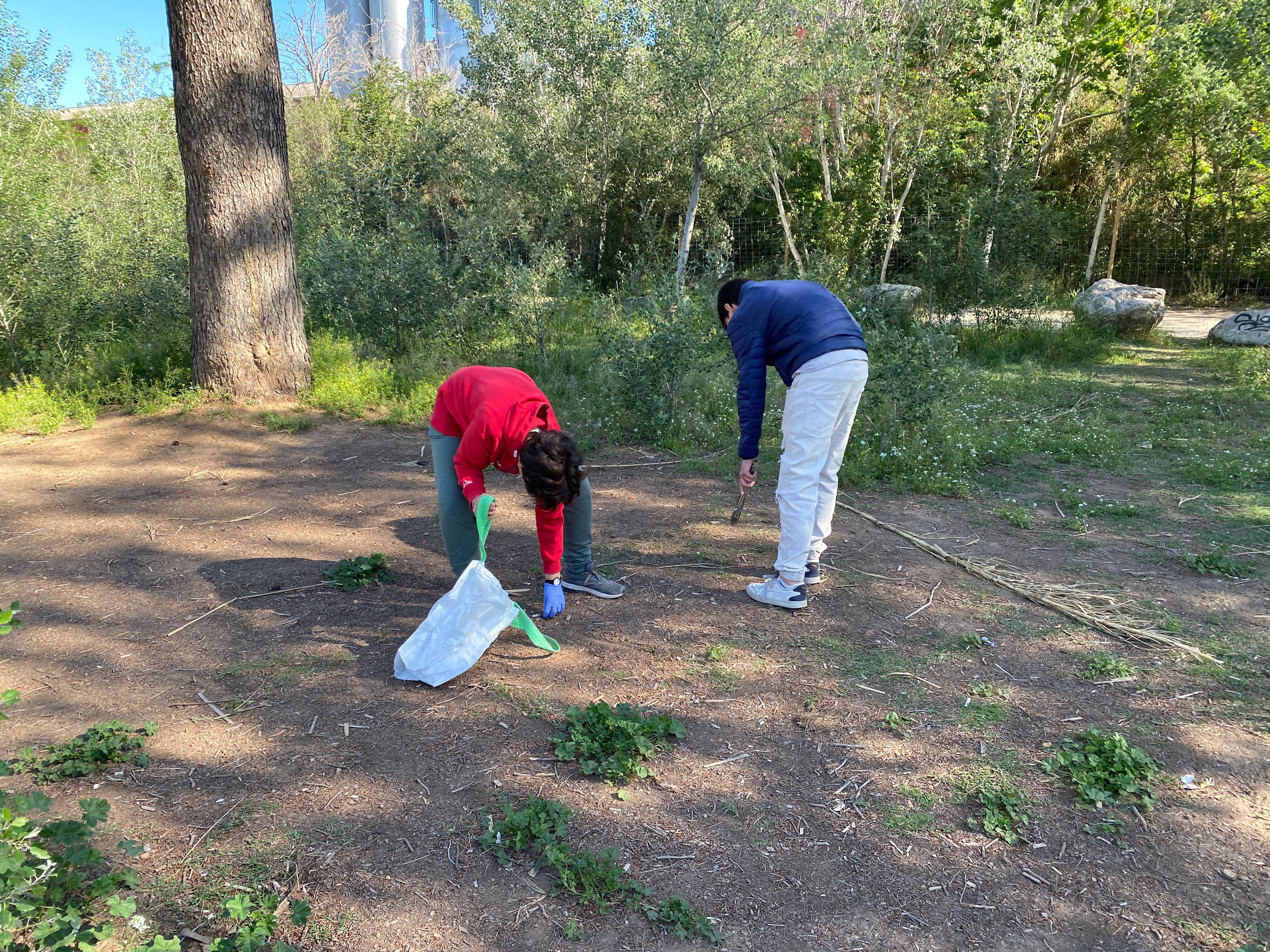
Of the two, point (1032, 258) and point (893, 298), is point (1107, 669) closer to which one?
point (893, 298)

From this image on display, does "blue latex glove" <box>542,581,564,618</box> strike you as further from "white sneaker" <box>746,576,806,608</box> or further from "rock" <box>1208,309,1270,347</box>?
"rock" <box>1208,309,1270,347</box>

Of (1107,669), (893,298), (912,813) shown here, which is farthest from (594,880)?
(893,298)

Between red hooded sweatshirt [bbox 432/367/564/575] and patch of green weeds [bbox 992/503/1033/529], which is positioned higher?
red hooded sweatshirt [bbox 432/367/564/575]

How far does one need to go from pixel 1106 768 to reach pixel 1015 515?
104 inches

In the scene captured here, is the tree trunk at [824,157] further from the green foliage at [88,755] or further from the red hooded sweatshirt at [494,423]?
the green foliage at [88,755]

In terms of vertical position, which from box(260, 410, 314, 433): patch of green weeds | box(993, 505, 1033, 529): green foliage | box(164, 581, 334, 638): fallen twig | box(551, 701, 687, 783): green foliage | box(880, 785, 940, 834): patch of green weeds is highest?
box(260, 410, 314, 433): patch of green weeds

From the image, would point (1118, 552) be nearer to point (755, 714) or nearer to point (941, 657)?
point (941, 657)

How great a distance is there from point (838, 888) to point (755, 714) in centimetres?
86

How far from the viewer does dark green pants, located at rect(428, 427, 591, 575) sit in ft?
11.8

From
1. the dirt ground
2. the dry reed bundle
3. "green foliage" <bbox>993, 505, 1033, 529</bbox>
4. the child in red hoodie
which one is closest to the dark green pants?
the child in red hoodie

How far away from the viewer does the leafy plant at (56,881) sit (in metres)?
1.82

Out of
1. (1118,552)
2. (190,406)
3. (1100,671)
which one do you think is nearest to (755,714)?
(1100,671)

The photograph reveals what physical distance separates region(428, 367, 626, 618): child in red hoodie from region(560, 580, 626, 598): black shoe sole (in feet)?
0.35

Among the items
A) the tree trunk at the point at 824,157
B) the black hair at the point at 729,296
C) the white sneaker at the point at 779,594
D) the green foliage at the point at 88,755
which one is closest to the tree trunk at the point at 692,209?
the tree trunk at the point at 824,157
